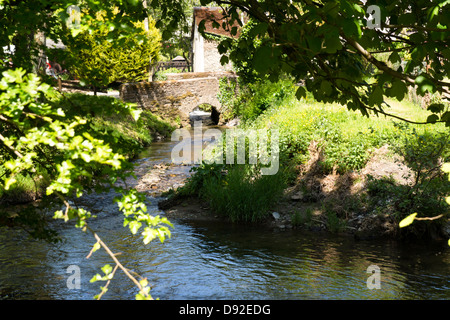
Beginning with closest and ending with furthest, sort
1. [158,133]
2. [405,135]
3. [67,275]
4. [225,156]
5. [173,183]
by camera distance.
A: [67,275], [405,135], [225,156], [173,183], [158,133]

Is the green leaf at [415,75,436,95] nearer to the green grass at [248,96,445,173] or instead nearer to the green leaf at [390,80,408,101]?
the green leaf at [390,80,408,101]

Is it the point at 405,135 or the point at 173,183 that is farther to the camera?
the point at 173,183

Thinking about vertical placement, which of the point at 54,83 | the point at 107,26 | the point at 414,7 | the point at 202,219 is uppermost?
the point at 414,7

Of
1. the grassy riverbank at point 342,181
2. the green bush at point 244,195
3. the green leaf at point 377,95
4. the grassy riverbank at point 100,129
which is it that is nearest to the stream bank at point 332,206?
the grassy riverbank at point 342,181

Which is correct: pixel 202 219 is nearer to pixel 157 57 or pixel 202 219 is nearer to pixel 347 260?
pixel 347 260

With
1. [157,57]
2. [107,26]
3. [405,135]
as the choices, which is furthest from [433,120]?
[157,57]

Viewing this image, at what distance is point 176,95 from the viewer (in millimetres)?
24828

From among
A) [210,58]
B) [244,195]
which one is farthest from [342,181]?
[210,58]

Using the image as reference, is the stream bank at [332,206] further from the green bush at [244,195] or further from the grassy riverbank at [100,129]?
the grassy riverbank at [100,129]

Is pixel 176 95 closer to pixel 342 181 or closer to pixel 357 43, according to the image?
pixel 342 181

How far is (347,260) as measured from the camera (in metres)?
7.36

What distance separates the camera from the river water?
6.10 meters
